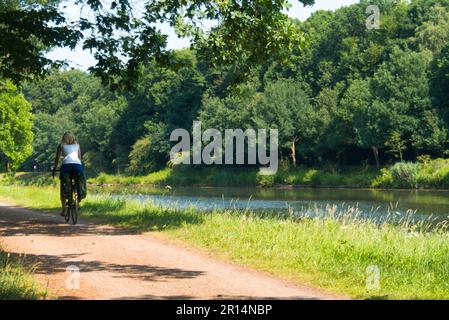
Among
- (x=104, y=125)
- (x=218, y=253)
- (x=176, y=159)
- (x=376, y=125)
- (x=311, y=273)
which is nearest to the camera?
(x=311, y=273)

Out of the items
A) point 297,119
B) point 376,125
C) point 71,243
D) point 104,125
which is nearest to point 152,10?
point 71,243

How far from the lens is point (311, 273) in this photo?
33.3 ft

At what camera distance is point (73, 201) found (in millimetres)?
15703

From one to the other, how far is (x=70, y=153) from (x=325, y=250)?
6.59m

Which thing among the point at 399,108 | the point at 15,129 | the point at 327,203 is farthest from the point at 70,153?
the point at 399,108

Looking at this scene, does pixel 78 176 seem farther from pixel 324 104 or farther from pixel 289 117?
pixel 324 104

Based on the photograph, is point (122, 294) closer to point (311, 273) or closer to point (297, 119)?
point (311, 273)

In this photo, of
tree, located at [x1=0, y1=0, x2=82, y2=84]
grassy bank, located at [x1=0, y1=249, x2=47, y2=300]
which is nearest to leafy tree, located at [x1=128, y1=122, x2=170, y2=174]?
tree, located at [x1=0, y1=0, x2=82, y2=84]

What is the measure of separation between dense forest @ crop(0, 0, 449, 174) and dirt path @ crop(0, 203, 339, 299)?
31.7 meters

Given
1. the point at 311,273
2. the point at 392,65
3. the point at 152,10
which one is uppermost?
the point at 392,65

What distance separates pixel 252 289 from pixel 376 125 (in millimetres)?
60772

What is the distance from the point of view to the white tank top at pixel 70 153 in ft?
48.6

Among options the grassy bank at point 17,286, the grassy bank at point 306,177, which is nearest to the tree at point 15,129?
the grassy bank at point 306,177

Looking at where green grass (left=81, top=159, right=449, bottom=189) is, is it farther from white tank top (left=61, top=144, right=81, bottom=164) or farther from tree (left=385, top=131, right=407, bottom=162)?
white tank top (left=61, top=144, right=81, bottom=164)
